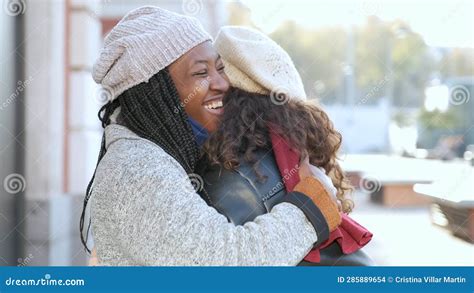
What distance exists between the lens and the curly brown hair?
163 centimetres

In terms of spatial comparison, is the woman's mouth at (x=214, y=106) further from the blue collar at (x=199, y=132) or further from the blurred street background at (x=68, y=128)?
the blurred street background at (x=68, y=128)

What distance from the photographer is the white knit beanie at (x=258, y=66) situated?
5.72 ft

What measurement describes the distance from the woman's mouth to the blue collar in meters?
0.05

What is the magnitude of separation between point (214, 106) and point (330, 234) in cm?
51

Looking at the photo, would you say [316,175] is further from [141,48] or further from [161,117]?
[141,48]

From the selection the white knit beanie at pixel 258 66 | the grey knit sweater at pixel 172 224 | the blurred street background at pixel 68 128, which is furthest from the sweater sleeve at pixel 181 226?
the blurred street background at pixel 68 128

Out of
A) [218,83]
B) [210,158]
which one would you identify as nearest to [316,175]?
[210,158]

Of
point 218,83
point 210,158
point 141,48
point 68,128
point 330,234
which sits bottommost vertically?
point 68,128

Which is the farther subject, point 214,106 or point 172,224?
point 214,106

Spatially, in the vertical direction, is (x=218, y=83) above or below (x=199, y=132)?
above

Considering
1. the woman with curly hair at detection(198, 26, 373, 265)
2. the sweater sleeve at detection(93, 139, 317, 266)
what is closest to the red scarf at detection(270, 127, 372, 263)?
the woman with curly hair at detection(198, 26, 373, 265)

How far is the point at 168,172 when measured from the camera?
143 cm

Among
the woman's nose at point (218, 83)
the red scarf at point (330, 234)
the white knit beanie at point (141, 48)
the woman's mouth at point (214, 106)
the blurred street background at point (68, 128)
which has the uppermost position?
the white knit beanie at point (141, 48)

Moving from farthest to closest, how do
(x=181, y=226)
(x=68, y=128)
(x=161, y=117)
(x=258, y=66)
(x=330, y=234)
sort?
(x=68, y=128), (x=258, y=66), (x=161, y=117), (x=330, y=234), (x=181, y=226)
